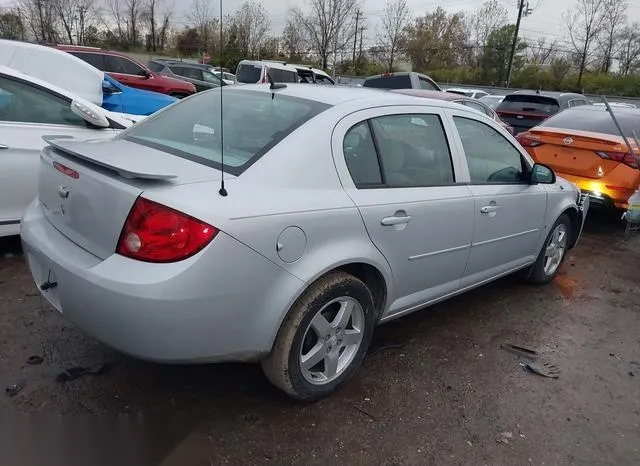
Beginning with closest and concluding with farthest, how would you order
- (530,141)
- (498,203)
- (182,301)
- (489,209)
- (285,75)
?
(182,301) < (489,209) < (498,203) < (530,141) < (285,75)

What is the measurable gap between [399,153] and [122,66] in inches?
557

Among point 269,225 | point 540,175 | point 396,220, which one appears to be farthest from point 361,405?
point 540,175

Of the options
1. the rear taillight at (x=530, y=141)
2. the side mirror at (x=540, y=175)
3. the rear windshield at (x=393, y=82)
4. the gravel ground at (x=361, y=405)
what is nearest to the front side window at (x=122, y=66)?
the rear windshield at (x=393, y=82)

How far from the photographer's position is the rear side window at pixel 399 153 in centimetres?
283

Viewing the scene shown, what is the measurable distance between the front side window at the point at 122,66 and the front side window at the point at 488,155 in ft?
44.2

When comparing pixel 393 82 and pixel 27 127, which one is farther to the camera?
pixel 393 82

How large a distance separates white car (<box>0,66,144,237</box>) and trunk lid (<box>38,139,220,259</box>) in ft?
4.92

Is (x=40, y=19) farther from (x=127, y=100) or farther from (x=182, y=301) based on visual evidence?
(x=182, y=301)

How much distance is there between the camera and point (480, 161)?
3.63 metres

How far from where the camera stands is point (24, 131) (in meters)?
4.34

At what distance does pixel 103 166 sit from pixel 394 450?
187cm

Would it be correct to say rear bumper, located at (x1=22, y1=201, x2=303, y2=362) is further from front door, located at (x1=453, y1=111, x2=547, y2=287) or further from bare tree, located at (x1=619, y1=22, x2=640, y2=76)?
bare tree, located at (x1=619, y1=22, x2=640, y2=76)

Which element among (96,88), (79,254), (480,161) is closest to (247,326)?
(79,254)

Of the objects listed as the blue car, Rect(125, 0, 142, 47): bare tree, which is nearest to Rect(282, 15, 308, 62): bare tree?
Rect(125, 0, 142, 47): bare tree
